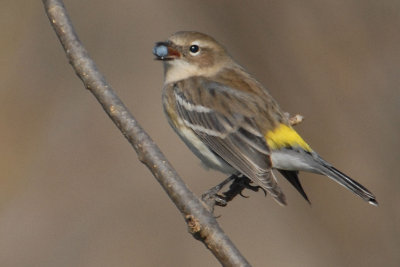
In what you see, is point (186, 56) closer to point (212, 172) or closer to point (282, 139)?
point (282, 139)

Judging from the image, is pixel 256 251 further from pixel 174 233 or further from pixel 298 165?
pixel 298 165

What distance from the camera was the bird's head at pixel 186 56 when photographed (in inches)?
200

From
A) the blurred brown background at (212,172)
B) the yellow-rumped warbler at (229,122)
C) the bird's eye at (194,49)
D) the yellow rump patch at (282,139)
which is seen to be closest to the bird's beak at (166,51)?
the yellow-rumped warbler at (229,122)

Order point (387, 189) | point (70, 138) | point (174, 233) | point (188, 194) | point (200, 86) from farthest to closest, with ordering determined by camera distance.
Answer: point (70, 138), point (174, 233), point (387, 189), point (200, 86), point (188, 194)

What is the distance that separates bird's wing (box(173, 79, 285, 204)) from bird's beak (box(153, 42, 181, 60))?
230 millimetres

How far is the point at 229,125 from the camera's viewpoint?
471 cm

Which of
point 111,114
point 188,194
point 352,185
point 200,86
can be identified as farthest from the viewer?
point 200,86

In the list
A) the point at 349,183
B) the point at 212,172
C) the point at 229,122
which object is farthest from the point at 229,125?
the point at 212,172

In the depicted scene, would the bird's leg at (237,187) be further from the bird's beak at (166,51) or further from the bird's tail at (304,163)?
the bird's beak at (166,51)

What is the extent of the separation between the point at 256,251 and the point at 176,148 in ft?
5.43

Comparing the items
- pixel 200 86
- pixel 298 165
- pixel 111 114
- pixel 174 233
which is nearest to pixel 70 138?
pixel 174 233

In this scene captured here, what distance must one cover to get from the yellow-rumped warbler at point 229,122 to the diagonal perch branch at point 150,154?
1.25 meters

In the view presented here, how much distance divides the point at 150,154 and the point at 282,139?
1.69 metres

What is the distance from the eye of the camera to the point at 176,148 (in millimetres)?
8242
